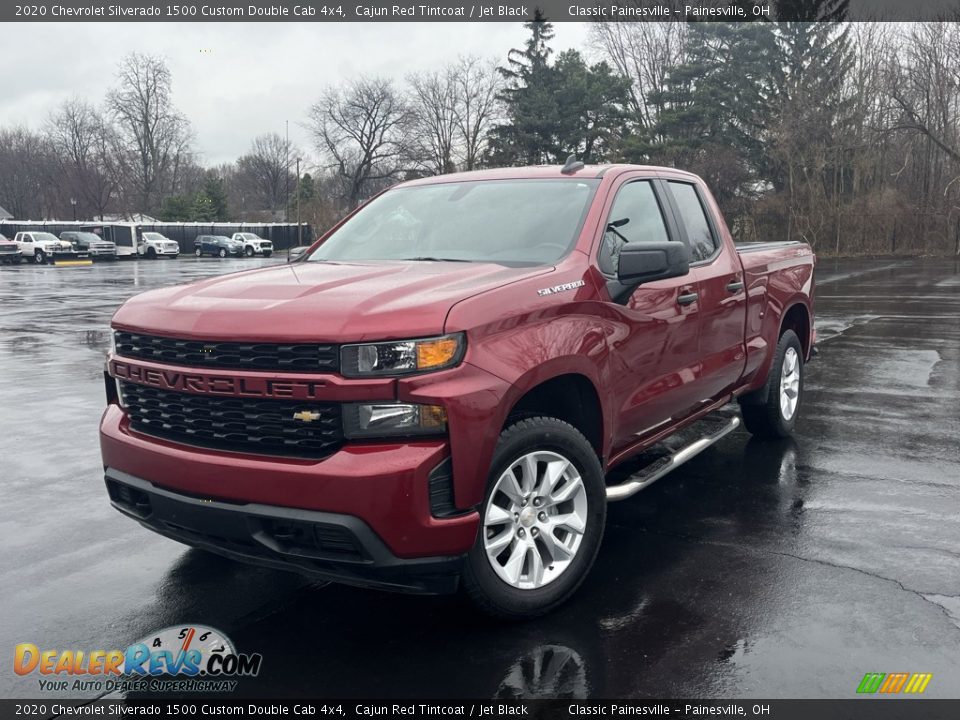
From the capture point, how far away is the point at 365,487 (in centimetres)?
308

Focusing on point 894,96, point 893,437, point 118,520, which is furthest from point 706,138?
point 118,520

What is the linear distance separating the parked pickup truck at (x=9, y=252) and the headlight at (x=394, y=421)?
47.5 metres

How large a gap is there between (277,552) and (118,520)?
226 centimetres

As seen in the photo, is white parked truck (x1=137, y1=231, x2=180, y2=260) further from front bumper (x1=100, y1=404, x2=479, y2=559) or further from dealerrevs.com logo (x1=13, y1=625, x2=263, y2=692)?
front bumper (x1=100, y1=404, x2=479, y2=559)

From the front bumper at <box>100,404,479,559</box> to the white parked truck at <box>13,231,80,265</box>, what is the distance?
47.2 metres

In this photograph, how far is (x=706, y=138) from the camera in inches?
1935

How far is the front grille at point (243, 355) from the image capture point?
126 inches

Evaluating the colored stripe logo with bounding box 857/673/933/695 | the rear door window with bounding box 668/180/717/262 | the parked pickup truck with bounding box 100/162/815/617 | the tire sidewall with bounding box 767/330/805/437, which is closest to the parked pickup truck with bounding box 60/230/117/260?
the tire sidewall with bounding box 767/330/805/437

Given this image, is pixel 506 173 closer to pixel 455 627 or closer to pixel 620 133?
pixel 455 627

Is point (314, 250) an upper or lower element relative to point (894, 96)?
lower

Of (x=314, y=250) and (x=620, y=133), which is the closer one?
(x=314, y=250)

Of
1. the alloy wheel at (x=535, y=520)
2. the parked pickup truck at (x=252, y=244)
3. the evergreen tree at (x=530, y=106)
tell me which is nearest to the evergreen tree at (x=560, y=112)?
the evergreen tree at (x=530, y=106)

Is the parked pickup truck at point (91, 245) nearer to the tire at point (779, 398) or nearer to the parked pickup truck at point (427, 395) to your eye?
the tire at point (779, 398)

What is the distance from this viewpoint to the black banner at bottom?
297cm
